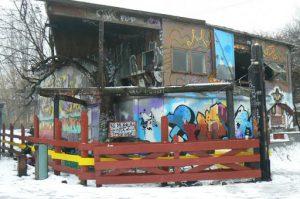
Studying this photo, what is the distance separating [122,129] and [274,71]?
341 inches

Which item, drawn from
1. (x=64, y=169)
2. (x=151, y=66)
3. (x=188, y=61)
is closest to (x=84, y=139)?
(x=64, y=169)

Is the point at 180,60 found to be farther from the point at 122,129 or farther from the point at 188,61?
the point at 122,129

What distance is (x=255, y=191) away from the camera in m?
10.3

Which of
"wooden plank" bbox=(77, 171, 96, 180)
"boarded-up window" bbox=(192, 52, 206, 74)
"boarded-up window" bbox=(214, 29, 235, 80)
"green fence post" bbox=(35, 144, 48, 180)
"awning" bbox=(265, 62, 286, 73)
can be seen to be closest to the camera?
"wooden plank" bbox=(77, 171, 96, 180)

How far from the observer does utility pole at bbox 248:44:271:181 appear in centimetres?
1176

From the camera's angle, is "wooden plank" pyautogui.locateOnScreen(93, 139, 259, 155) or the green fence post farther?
the green fence post

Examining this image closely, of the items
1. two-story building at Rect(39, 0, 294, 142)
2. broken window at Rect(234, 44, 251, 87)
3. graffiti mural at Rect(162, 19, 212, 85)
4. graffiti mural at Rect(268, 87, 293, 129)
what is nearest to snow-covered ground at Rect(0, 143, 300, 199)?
two-story building at Rect(39, 0, 294, 142)

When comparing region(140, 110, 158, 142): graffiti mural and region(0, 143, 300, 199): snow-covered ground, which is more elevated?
region(140, 110, 158, 142): graffiti mural

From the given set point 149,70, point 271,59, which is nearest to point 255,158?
point 149,70

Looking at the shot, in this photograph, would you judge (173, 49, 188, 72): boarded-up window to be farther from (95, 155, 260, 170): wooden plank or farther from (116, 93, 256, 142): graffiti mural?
(95, 155, 260, 170): wooden plank

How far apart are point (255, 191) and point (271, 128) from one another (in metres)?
11.7

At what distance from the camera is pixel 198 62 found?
1705 centimetres

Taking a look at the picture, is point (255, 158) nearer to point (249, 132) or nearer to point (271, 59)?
point (249, 132)

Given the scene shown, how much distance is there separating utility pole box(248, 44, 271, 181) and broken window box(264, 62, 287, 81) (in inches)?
319
